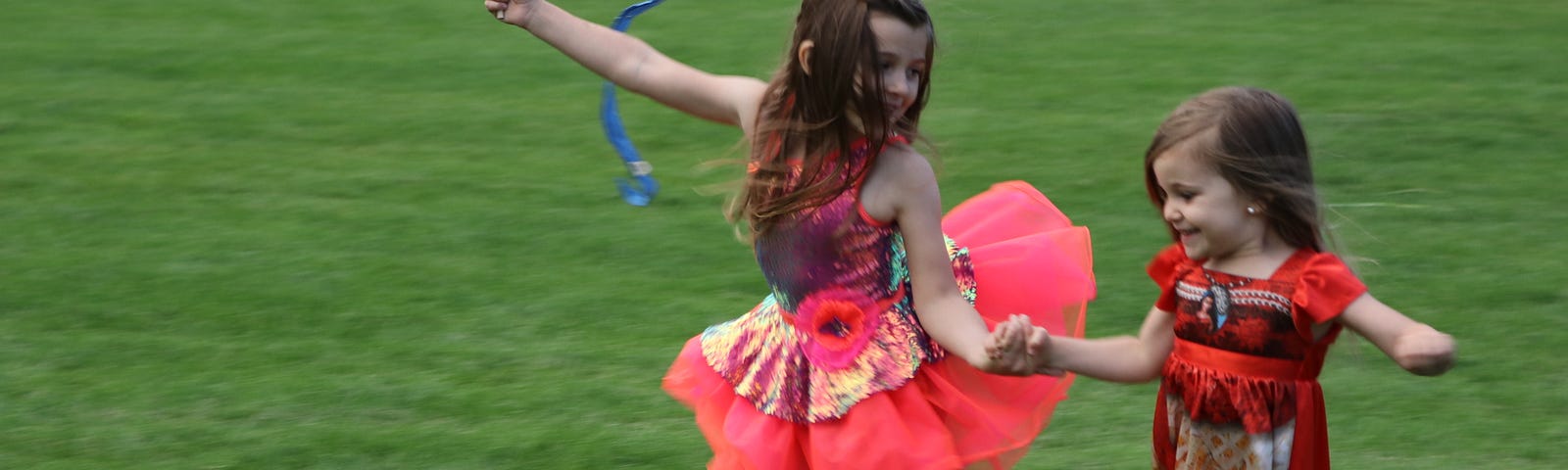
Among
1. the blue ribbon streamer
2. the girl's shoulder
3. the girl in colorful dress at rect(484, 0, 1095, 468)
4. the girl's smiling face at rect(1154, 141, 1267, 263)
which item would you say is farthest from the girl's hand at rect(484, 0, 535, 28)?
the girl's smiling face at rect(1154, 141, 1267, 263)

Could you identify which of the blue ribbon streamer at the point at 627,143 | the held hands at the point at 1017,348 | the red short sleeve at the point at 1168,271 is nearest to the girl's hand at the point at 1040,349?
the held hands at the point at 1017,348

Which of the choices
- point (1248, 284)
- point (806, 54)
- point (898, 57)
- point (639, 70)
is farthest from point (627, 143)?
point (1248, 284)

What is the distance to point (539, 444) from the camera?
14.1 feet

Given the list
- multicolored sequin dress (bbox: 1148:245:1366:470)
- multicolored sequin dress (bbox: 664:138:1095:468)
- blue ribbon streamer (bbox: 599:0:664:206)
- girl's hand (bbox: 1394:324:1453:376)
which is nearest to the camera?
girl's hand (bbox: 1394:324:1453:376)

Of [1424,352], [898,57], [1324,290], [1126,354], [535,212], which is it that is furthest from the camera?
[535,212]

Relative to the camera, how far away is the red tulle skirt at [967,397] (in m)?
2.95

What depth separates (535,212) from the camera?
6.47m

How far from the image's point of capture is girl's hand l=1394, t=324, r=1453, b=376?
7.91 ft

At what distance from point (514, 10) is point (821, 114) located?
0.61m

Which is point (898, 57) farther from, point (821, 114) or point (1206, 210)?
point (1206, 210)

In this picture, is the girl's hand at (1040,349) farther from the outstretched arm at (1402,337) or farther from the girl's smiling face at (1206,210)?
the outstretched arm at (1402,337)

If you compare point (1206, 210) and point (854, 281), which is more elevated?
point (1206, 210)

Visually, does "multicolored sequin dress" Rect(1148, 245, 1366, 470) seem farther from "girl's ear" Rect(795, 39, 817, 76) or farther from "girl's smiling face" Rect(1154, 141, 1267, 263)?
"girl's ear" Rect(795, 39, 817, 76)

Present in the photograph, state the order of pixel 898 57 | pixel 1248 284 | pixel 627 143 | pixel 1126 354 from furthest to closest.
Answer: pixel 627 143
pixel 1126 354
pixel 898 57
pixel 1248 284
